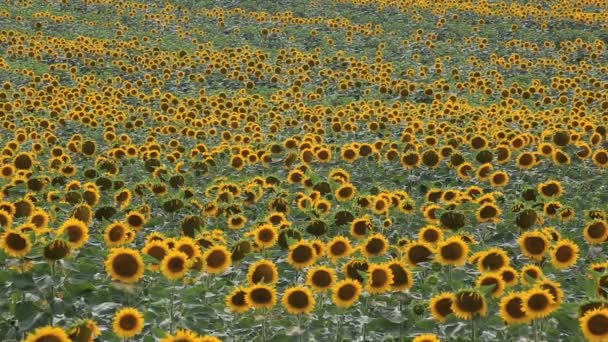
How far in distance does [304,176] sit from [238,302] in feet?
16.2

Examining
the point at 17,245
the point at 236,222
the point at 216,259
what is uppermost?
the point at 17,245

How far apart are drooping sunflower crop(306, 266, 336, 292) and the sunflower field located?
0.02 metres

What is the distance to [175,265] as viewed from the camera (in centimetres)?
556

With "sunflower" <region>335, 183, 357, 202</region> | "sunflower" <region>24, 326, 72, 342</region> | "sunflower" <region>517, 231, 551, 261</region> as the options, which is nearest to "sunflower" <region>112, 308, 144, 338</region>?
"sunflower" <region>24, 326, 72, 342</region>

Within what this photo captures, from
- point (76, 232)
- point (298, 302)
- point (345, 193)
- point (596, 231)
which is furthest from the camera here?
point (345, 193)

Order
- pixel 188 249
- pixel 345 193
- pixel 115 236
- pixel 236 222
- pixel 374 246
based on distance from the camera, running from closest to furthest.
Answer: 1. pixel 188 249
2. pixel 374 246
3. pixel 115 236
4. pixel 236 222
5. pixel 345 193

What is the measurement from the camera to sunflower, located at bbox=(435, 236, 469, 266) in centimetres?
582

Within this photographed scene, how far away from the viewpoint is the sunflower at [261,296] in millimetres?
5184

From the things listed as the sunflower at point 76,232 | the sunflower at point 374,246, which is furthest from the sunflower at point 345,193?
the sunflower at point 76,232

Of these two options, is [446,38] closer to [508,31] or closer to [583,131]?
[508,31]

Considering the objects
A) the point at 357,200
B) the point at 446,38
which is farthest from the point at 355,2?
the point at 357,200

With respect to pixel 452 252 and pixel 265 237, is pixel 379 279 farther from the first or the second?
pixel 265 237

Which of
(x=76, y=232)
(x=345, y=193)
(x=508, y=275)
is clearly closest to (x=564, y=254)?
(x=508, y=275)

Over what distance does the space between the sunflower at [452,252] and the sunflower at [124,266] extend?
7.77 feet
